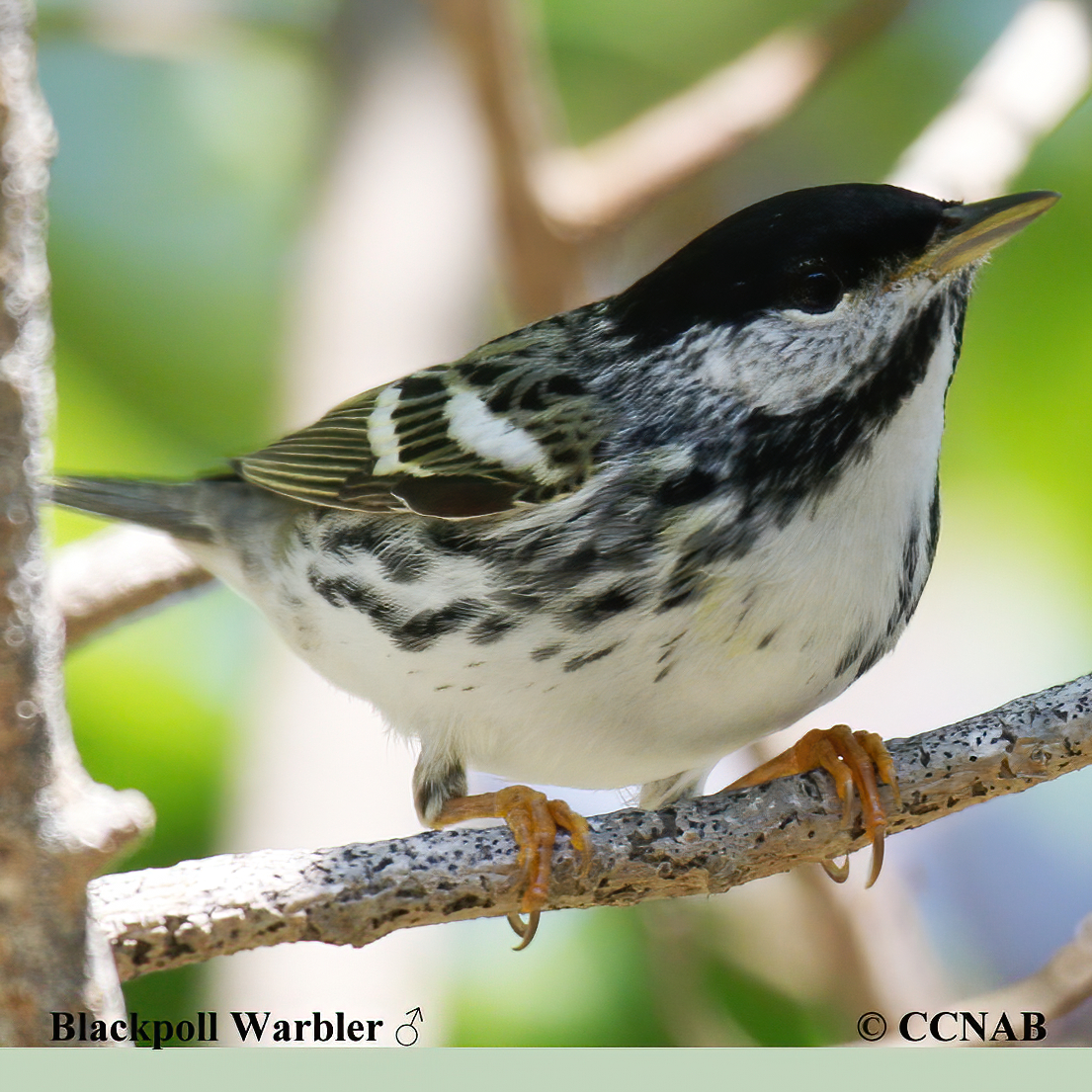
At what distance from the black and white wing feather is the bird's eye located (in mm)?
338

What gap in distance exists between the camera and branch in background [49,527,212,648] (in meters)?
2.62

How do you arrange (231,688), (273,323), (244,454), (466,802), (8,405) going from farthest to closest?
1. (273,323)
2. (231,688)
3. (244,454)
4. (466,802)
5. (8,405)

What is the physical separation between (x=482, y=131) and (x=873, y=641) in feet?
6.02

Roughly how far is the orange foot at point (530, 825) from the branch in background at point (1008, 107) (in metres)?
1.70

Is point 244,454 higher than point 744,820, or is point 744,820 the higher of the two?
point 244,454

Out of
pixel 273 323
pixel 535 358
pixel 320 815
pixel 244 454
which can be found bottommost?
pixel 320 815

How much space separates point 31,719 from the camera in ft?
4.12

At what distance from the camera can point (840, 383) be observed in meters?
1.74

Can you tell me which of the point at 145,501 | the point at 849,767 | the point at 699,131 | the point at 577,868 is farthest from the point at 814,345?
the point at 699,131

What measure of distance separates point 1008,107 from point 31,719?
9.04 feet

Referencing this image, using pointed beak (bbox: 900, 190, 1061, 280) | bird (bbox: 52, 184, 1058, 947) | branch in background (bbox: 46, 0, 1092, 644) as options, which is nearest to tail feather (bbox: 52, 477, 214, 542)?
branch in background (bbox: 46, 0, 1092, 644)

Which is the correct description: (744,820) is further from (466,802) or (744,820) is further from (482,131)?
(482,131)

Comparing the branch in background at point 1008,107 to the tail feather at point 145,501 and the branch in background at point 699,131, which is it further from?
the tail feather at point 145,501

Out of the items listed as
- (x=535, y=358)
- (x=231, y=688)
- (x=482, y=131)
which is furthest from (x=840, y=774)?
(x=482, y=131)
